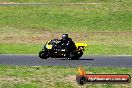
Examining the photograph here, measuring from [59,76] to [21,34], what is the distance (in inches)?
1095

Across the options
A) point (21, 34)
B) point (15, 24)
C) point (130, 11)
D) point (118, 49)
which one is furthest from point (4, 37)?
point (130, 11)

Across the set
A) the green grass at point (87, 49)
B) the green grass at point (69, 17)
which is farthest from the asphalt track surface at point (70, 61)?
the green grass at point (69, 17)

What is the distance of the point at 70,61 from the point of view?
101 ft

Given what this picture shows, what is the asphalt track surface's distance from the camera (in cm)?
2855

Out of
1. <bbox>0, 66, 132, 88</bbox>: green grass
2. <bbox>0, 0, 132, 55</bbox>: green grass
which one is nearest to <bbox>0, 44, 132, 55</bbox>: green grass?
<bbox>0, 0, 132, 55</bbox>: green grass

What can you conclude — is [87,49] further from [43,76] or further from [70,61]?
[43,76]

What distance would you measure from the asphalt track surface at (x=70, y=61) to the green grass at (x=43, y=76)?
2223 millimetres

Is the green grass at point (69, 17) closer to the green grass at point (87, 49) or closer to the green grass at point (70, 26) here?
the green grass at point (70, 26)

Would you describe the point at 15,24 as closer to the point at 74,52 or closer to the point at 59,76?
the point at 74,52

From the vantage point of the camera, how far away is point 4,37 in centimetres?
4831

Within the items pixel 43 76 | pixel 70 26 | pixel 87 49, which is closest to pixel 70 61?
pixel 43 76

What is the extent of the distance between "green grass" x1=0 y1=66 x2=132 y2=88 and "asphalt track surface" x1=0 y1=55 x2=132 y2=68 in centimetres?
222

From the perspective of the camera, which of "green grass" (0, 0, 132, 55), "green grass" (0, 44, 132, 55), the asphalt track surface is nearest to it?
the asphalt track surface

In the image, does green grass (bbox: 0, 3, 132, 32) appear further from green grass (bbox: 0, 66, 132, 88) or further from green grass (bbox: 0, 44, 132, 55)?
green grass (bbox: 0, 66, 132, 88)
